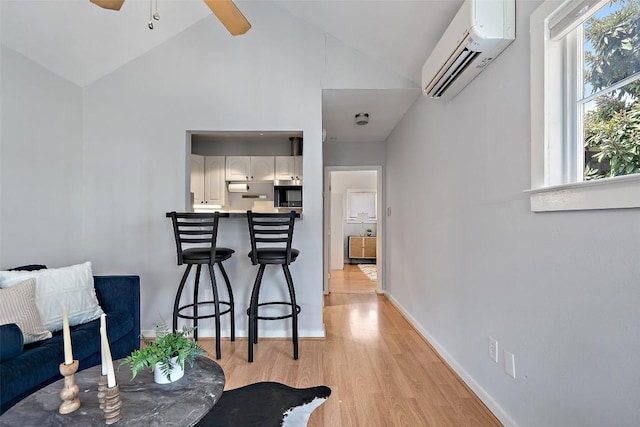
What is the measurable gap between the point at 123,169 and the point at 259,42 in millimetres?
1829

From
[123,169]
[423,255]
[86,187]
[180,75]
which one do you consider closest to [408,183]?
[423,255]

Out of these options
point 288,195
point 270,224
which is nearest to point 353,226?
point 288,195

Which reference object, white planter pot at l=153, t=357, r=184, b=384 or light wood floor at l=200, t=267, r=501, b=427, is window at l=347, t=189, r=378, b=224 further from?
white planter pot at l=153, t=357, r=184, b=384

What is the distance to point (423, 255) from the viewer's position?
3105 millimetres

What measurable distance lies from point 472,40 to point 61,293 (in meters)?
2.85

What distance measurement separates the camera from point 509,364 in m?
1.70

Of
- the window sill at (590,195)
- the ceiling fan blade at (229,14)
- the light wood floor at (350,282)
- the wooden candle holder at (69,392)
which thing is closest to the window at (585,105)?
the window sill at (590,195)

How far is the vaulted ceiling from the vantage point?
90.4 inches

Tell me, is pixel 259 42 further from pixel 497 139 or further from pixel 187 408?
pixel 187 408

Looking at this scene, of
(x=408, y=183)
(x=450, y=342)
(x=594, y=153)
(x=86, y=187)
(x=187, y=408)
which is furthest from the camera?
(x=408, y=183)

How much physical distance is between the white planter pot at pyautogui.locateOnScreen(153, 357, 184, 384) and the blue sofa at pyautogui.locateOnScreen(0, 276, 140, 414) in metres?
0.71

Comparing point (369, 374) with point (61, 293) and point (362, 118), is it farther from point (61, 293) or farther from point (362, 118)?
point (362, 118)

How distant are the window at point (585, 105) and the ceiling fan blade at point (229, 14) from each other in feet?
5.06

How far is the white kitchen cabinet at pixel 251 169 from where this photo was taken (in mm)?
4824
